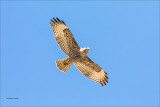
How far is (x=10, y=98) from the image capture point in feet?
21.0

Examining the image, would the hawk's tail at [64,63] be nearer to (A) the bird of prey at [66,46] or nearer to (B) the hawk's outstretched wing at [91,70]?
(A) the bird of prey at [66,46]

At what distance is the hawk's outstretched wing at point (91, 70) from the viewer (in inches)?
439

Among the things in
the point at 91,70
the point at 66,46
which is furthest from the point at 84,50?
the point at 91,70

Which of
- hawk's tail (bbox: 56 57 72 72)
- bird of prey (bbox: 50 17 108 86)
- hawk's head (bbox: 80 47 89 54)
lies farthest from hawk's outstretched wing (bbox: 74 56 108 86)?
hawk's tail (bbox: 56 57 72 72)

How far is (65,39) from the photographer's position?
416 inches

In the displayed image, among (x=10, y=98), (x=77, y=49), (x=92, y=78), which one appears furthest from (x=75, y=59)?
(x=10, y=98)

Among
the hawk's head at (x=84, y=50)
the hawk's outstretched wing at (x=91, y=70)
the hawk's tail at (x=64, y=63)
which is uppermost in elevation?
the hawk's head at (x=84, y=50)

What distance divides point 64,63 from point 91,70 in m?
1.47

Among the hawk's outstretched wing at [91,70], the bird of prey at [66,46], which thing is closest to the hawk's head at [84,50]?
the bird of prey at [66,46]

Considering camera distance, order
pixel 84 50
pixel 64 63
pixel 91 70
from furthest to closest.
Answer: pixel 91 70, pixel 64 63, pixel 84 50

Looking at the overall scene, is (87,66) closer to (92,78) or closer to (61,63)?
(92,78)

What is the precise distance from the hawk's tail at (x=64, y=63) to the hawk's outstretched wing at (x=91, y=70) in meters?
0.73

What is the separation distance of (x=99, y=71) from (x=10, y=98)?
5.67 m

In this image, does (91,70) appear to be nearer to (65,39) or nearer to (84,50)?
(84,50)
